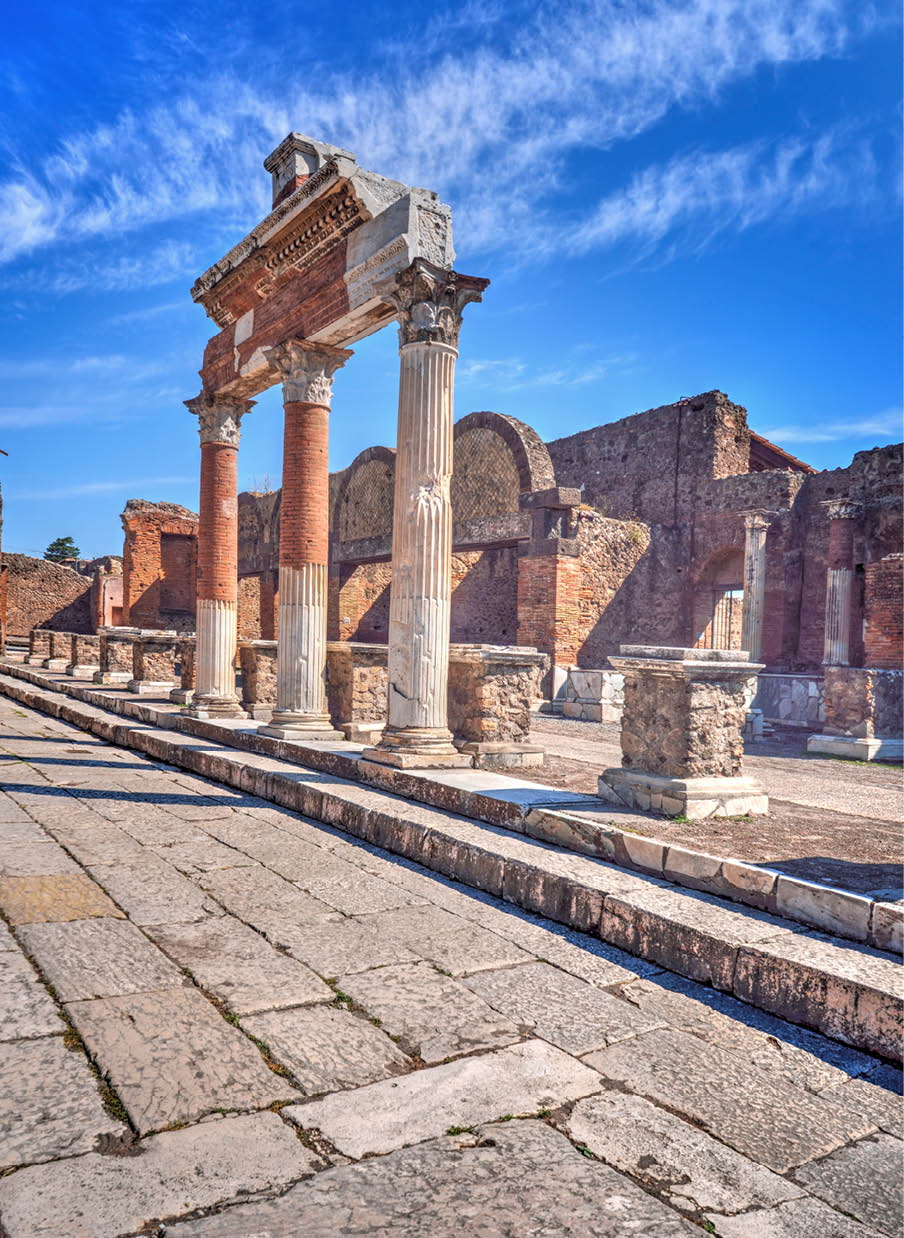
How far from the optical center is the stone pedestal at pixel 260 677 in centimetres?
1009

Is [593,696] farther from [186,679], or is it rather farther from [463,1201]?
[463,1201]

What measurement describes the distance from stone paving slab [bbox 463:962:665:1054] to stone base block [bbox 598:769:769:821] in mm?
2001

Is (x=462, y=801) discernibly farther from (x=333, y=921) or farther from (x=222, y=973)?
(x=222, y=973)

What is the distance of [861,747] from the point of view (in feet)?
33.0

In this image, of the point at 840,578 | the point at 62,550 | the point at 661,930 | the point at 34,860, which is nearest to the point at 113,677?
the point at 34,860

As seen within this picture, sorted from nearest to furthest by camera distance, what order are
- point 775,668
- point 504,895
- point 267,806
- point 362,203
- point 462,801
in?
point 504,895
point 462,801
point 267,806
point 362,203
point 775,668

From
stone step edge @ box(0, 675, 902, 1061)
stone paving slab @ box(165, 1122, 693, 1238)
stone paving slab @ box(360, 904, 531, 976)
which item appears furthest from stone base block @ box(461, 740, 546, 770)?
stone paving slab @ box(165, 1122, 693, 1238)

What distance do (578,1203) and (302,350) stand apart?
24.3ft

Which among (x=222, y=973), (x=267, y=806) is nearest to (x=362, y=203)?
(x=267, y=806)

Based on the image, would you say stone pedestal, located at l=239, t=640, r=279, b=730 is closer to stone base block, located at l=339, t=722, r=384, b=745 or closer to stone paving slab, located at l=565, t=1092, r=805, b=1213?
stone base block, located at l=339, t=722, r=384, b=745

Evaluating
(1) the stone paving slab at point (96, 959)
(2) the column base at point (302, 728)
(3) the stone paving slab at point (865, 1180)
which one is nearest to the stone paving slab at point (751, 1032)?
(3) the stone paving slab at point (865, 1180)

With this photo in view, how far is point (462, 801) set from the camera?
16.8 feet

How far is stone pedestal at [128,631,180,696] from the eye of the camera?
531 inches

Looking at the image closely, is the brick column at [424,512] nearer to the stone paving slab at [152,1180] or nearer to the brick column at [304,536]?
the brick column at [304,536]
